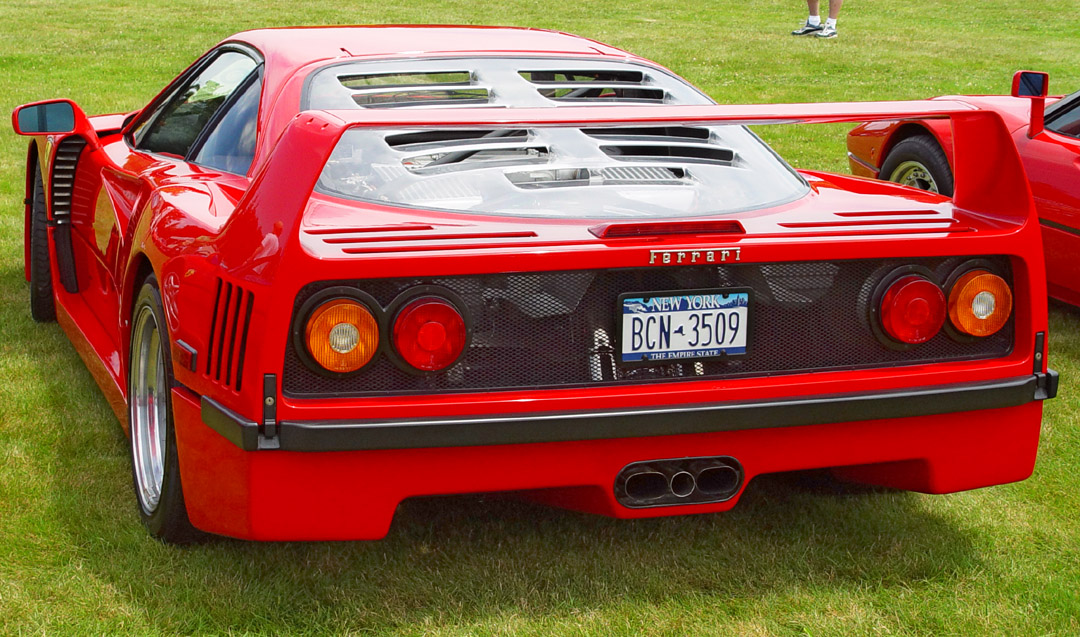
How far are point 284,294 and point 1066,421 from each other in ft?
9.27

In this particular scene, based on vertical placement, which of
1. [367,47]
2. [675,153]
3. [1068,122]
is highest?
[367,47]

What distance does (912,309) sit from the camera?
Result: 284 centimetres

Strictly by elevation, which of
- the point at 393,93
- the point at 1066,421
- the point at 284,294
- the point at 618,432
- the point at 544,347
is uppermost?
the point at 393,93

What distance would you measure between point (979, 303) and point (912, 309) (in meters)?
0.19

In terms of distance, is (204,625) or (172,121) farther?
(172,121)

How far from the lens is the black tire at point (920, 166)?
233 inches

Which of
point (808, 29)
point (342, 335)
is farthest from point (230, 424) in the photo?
point (808, 29)

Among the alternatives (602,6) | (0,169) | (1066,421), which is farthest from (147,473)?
(602,6)

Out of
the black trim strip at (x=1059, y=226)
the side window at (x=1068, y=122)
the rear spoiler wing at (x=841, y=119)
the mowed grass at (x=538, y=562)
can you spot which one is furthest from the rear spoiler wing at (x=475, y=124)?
the side window at (x=1068, y=122)

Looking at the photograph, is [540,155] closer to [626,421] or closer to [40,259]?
[626,421]

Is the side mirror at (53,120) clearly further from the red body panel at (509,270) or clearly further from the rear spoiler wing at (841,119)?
the rear spoiler wing at (841,119)

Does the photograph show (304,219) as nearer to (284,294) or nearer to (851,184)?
(284,294)

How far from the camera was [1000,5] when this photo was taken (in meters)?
24.2

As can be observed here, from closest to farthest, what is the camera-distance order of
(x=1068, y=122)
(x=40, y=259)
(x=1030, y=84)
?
(x=40, y=259) → (x=1030, y=84) → (x=1068, y=122)
